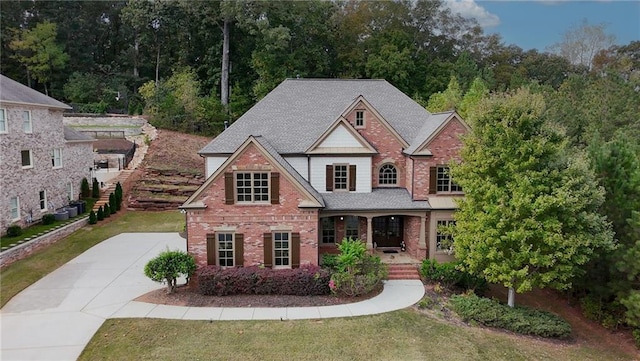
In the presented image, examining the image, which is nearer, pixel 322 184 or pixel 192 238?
pixel 192 238

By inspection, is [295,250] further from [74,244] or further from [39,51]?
[39,51]

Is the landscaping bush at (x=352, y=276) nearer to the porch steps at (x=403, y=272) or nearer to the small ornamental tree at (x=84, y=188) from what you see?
the porch steps at (x=403, y=272)

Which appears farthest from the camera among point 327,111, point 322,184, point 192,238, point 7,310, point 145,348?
point 327,111

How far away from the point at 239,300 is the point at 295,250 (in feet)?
10.7

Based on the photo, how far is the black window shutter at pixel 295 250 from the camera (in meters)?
18.4

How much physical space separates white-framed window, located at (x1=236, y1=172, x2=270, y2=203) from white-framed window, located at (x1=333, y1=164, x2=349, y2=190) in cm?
476

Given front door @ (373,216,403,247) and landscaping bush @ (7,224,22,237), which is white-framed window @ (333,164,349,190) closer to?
front door @ (373,216,403,247)

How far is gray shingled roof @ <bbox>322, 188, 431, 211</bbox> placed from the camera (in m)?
20.6

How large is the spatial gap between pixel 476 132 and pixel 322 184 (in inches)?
323

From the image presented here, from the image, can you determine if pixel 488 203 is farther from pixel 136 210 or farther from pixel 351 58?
pixel 351 58

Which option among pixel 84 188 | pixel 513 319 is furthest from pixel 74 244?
pixel 513 319

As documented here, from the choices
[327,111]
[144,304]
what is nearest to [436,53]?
[327,111]

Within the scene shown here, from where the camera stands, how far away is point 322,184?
71.6 ft

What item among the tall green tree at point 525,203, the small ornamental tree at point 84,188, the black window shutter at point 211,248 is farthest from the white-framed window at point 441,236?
the small ornamental tree at point 84,188
